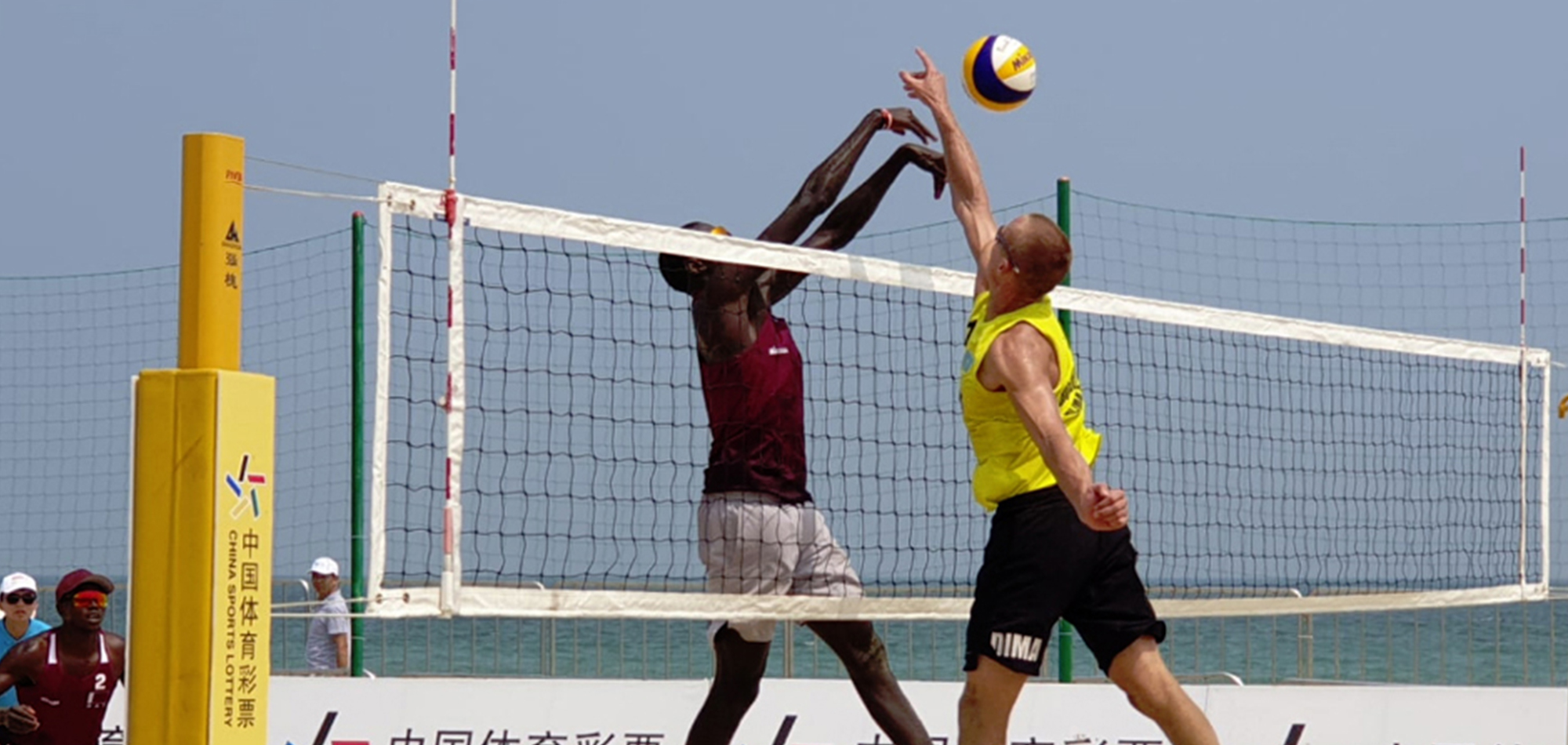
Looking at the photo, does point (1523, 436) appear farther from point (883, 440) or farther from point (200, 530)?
point (200, 530)

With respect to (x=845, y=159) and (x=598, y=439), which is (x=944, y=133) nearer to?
(x=845, y=159)

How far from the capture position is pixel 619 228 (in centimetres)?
720

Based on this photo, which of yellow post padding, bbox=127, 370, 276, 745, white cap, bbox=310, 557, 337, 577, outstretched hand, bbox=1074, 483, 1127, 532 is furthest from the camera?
white cap, bbox=310, 557, 337, 577

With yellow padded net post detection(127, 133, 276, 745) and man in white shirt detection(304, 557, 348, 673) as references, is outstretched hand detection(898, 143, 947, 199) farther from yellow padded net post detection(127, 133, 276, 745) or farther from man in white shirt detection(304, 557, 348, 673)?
man in white shirt detection(304, 557, 348, 673)

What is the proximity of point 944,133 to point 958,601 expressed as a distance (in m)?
1.80

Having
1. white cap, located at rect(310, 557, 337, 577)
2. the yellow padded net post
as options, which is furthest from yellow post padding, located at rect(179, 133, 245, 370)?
white cap, located at rect(310, 557, 337, 577)

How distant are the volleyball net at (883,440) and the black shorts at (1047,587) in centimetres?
125

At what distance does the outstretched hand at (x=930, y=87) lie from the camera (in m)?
7.28

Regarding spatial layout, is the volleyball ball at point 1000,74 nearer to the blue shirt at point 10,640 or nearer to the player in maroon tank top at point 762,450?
the player in maroon tank top at point 762,450

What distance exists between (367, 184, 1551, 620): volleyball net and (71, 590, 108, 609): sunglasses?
2.32m

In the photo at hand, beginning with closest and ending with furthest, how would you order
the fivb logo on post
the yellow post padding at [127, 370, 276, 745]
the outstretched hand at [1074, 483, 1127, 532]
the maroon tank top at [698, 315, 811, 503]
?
1. the yellow post padding at [127, 370, 276, 745]
2. the outstretched hand at [1074, 483, 1127, 532]
3. the fivb logo on post
4. the maroon tank top at [698, 315, 811, 503]

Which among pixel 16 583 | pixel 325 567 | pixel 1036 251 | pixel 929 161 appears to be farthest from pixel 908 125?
pixel 325 567

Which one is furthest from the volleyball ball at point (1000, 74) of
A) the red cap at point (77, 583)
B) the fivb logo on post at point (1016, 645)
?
the red cap at point (77, 583)

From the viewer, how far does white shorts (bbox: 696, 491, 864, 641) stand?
7.44 meters
